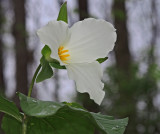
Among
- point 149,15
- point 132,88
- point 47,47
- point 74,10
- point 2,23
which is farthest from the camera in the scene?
point 149,15

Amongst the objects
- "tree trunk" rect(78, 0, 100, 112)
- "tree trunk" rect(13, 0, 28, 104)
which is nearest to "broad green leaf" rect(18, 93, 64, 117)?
"tree trunk" rect(78, 0, 100, 112)

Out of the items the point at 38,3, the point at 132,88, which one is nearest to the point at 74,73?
the point at 132,88

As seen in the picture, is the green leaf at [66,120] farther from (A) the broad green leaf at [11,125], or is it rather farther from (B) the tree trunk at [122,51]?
(B) the tree trunk at [122,51]

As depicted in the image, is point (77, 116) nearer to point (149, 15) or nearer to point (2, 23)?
point (2, 23)

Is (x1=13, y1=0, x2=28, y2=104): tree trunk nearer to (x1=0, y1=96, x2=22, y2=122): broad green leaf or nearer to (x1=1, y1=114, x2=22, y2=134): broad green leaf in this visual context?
(x1=1, y1=114, x2=22, y2=134): broad green leaf

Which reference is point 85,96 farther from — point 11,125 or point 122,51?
point 11,125

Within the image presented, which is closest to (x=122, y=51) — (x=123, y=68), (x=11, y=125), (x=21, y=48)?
(x=123, y=68)

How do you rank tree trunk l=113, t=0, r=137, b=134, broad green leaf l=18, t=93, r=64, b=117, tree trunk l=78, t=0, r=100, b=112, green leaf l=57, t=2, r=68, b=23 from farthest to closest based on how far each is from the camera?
tree trunk l=113, t=0, r=137, b=134
tree trunk l=78, t=0, r=100, b=112
green leaf l=57, t=2, r=68, b=23
broad green leaf l=18, t=93, r=64, b=117
